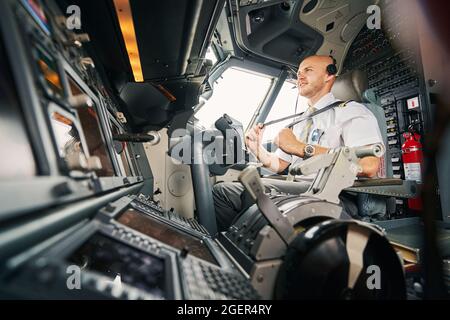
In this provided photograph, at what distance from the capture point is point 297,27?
149 inches

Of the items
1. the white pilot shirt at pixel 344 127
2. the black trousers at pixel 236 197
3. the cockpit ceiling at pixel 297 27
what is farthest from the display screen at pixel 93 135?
the cockpit ceiling at pixel 297 27

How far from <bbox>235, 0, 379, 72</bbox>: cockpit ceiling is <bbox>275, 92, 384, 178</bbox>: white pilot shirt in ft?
5.72

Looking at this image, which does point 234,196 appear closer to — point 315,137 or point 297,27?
point 315,137

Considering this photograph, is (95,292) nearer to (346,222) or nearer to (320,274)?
(320,274)

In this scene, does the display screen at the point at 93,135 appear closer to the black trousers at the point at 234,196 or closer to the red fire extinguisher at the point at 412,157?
the black trousers at the point at 234,196

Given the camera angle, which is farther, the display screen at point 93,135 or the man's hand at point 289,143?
the man's hand at point 289,143

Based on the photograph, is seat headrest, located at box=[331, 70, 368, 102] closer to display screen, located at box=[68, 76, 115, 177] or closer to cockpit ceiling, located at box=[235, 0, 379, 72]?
cockpit ceiling, located at box=[235, 0, 379, 72]

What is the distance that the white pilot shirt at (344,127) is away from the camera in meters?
2.01

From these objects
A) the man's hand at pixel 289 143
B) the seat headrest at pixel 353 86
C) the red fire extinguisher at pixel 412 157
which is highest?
the seat headrest at pixel 353 86

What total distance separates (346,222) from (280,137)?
1.52 metres

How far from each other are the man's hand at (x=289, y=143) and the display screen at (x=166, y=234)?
4.30 ft

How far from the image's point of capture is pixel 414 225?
2777mm

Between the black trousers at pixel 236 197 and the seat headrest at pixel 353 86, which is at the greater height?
the seat headrest at pixel 353 86
